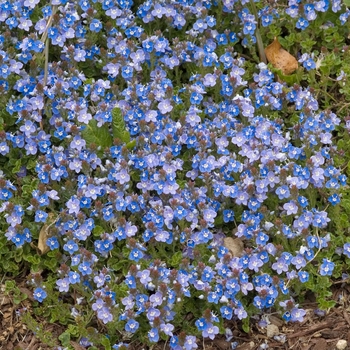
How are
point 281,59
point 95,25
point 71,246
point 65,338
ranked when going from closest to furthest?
point 65,338
point 71,246
point 95,25
point 281,59

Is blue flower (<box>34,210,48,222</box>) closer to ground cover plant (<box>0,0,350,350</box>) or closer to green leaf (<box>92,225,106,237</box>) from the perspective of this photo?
ground cover plant (<box>0,0,350,350</box>)

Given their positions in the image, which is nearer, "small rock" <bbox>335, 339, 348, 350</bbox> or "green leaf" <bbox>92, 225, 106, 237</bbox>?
"small rock" <bbox>335, 339, 348, 350</bbox>

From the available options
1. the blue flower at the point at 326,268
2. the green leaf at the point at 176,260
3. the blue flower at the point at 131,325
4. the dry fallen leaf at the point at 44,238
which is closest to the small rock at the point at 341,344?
the blue flower at the point at 326,268

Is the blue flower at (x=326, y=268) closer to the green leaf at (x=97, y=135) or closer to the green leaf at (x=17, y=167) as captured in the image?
the green leaf at (x=97, y=135)

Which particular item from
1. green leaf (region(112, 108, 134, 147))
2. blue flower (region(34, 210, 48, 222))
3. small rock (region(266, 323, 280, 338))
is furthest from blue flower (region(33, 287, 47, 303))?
small rock (region(266, 323, 280, 338))

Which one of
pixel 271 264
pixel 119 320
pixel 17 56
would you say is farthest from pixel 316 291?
pixel 17 56

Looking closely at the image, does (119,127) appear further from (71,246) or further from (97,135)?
(71,246)

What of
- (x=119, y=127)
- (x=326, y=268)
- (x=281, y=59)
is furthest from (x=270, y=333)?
(x=281, y=59)
